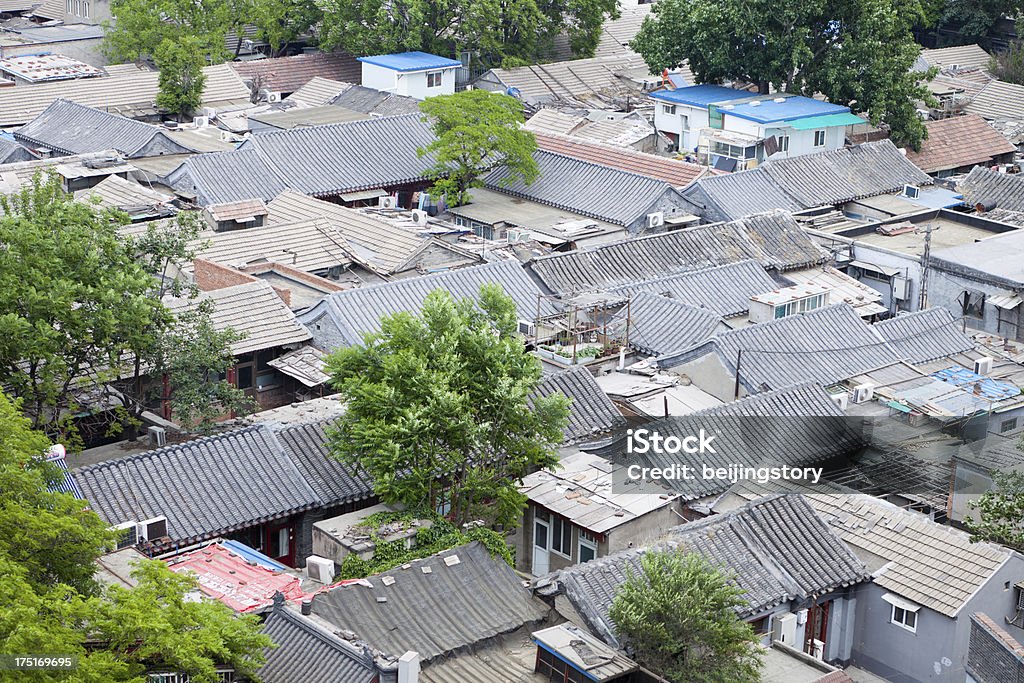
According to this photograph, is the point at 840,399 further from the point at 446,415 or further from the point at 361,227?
the point at 361,227

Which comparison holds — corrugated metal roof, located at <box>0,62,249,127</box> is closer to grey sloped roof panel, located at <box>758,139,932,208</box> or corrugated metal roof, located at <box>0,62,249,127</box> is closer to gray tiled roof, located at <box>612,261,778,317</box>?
grey sloped roof panel, located at <box>758,139,932,208</box>

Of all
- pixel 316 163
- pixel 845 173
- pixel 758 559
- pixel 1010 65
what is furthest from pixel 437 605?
pixel 1010 65

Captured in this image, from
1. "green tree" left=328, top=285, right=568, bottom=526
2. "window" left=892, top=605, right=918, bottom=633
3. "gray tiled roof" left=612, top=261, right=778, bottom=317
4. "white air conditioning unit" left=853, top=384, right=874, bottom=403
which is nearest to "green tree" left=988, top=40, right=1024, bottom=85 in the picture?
"gray tiled roof" left=612, top=261, right=778, bottom=317

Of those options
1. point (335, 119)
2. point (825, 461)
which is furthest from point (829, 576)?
point (335, 119)

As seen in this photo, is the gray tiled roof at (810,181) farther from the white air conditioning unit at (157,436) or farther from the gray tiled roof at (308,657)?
the gray tiled roof at (308,657)

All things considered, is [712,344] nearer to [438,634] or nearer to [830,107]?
[438,634]

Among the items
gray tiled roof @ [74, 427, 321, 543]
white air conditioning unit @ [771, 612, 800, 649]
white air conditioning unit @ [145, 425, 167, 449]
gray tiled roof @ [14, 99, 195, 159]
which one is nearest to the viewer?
white air conditioning unit @ [771, 612, 800, 649]

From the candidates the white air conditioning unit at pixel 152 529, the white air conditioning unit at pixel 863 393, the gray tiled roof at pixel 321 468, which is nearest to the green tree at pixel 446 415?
the gray tiled roof at pixel 321 468
